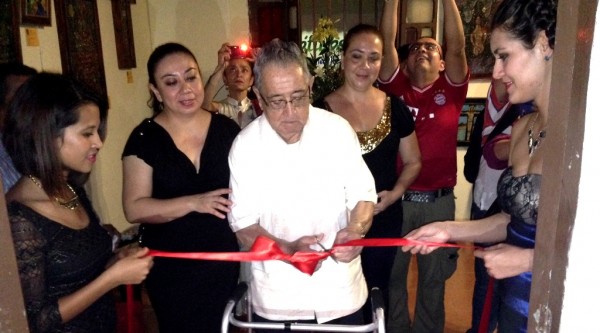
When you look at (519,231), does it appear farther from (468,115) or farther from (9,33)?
(468,115)

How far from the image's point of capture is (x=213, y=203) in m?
1.84

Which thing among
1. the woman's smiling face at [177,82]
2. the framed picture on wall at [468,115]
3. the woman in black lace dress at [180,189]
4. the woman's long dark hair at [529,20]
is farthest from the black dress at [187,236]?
the framed picture on wall at [468,115]

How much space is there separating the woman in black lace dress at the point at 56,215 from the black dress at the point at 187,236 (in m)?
0.42

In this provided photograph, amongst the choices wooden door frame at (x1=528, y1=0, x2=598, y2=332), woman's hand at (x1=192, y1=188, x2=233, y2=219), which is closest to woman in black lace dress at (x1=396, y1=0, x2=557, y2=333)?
wooden door frame at (x1=528, y1=0, x2=598, y2=332)

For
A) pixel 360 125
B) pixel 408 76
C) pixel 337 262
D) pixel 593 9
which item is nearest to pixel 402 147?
pixel 360 125

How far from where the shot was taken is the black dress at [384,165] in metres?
2.32

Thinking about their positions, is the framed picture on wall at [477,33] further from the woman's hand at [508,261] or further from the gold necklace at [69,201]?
the gold necklace at [69,201]

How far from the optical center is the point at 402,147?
95.8 inches

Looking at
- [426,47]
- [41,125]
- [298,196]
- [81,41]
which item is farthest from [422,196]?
[81,41]

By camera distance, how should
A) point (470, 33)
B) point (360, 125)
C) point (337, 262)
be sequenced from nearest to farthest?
point (337, 262) < point (360, 125) < point (470, 33)

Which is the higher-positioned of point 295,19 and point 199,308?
point 295,19

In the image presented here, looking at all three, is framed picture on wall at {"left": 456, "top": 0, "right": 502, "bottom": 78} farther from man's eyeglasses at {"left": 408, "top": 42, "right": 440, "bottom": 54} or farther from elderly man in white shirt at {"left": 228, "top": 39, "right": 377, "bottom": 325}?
elderly man in white shirt at {"left": 228, "top": 39, "right": 377, "bottom": 325}

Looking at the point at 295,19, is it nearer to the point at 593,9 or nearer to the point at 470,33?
the point at 470,33

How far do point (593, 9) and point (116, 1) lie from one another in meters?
4.09
